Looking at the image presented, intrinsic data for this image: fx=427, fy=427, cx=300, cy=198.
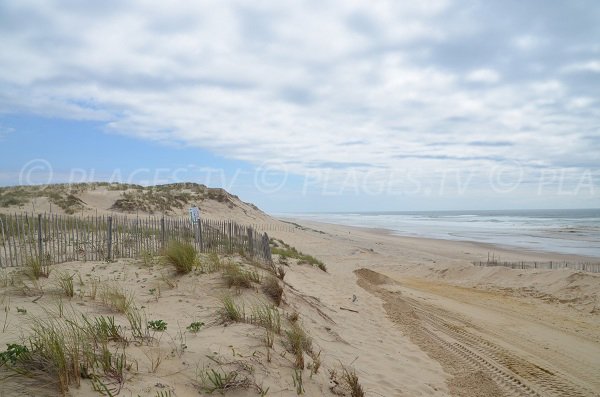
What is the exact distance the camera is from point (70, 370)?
3.37 metres

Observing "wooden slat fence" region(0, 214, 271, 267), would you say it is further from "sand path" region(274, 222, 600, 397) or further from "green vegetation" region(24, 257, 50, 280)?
"sand path" region(274, 222, 600, 397)

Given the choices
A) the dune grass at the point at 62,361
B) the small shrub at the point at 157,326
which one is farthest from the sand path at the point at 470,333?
the dune grass at the point at 62,361

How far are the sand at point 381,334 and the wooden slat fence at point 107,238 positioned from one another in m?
1.11

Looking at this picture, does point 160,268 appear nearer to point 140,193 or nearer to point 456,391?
point 456,391

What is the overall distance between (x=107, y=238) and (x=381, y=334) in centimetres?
710

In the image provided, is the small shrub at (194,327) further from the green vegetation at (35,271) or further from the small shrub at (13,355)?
the green vegetation at (35,271)

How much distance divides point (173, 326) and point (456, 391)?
3.95 metres

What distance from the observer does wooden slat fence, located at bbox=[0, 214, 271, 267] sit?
31.0 feet

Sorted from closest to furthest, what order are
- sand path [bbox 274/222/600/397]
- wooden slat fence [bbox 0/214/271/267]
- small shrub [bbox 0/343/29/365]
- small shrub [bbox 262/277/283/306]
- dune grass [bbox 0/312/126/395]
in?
dune grass [bbox 0/312/126/395] < small shrub [bbox 0/343/29/365] < sand path [bbox 274/222/600/397] < small shrub [bbox 262/277/283/306] < wooden slat fence [bbox 0/214/271/267]

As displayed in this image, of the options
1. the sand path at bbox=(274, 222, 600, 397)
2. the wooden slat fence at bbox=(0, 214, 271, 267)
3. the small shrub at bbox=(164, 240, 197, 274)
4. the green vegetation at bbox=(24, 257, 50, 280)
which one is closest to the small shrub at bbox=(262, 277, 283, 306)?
the sand path at bbox=(274, 222, 600, 397)

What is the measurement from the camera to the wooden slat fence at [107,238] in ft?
31.0

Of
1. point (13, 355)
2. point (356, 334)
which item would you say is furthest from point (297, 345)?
point (356, 334)

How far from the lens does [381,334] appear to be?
8.44m

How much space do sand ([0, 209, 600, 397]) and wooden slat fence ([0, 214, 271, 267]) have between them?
1.11m
